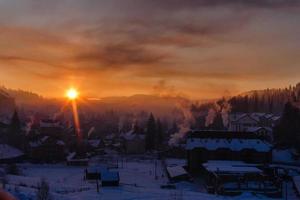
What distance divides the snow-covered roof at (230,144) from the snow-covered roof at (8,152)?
2441 cm

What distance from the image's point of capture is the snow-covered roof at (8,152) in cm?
5525

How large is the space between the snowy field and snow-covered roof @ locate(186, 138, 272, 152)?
15.2ft

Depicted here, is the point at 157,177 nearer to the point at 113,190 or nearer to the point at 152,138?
the point at 113,190

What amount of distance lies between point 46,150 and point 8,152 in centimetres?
667

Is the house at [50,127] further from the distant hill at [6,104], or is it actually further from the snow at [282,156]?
the distant hill at [6,104]

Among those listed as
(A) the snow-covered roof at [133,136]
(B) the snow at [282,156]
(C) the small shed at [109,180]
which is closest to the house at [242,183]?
(C) the small shed at [109,180]

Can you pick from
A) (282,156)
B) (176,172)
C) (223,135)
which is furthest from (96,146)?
(176,172)

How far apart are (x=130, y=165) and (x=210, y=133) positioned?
33.7ft

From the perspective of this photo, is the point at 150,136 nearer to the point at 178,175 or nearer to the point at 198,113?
the point at 178,175

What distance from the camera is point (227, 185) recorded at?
3005 centimetres

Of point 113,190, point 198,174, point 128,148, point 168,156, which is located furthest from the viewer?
point 128,148

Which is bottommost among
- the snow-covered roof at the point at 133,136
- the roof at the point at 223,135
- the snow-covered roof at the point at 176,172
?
the snow-covered roof at the point at 176,172

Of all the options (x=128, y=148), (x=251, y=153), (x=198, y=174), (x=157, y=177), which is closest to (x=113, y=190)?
(x=157, y=177)

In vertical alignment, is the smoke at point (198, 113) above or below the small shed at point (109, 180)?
above
